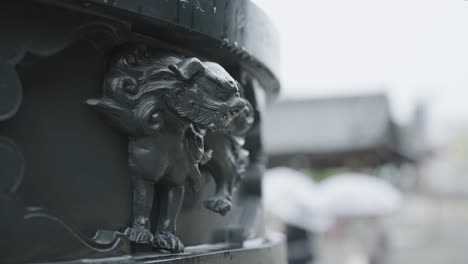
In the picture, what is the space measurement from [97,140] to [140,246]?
0.96ft

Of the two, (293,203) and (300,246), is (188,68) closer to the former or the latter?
(300,246)

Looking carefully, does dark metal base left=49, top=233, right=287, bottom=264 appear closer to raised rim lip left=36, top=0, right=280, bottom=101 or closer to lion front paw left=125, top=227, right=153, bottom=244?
lion front paw left=125, top=227, right=153, bottom=244

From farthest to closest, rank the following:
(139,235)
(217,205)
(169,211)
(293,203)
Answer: (293,203), (217,205), (169,211), (139,235)

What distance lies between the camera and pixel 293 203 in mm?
7883

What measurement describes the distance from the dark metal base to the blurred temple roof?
11.0 metres

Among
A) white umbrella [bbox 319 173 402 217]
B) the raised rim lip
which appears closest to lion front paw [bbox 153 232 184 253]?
the raised rim lip

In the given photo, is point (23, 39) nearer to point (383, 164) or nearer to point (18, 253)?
point (18, 253)

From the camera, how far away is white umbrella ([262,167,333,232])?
765 cm

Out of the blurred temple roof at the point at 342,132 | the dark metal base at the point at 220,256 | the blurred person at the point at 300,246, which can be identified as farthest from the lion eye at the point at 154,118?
the blurred temple roof at the point at 342,132

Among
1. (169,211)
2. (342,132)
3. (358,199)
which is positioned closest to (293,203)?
(358,199)

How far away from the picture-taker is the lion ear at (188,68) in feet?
5.16

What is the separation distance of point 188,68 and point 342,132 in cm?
1443

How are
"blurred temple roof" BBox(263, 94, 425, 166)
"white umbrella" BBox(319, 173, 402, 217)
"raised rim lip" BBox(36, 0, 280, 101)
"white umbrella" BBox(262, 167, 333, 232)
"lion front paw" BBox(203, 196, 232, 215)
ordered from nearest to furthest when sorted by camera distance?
"raised rim lip" BBox(36, 0, 280, 101) < "lion front paw" BBox(203, 196, 232, 215) < "white umbrella" BBox(262, 167, 333, 232) < "white umbrella" BBox(319, 173, 402, 217) < "blurred temple roof" BBox(263, 94, 425, 166)

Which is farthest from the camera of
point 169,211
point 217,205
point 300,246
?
point 300,246
